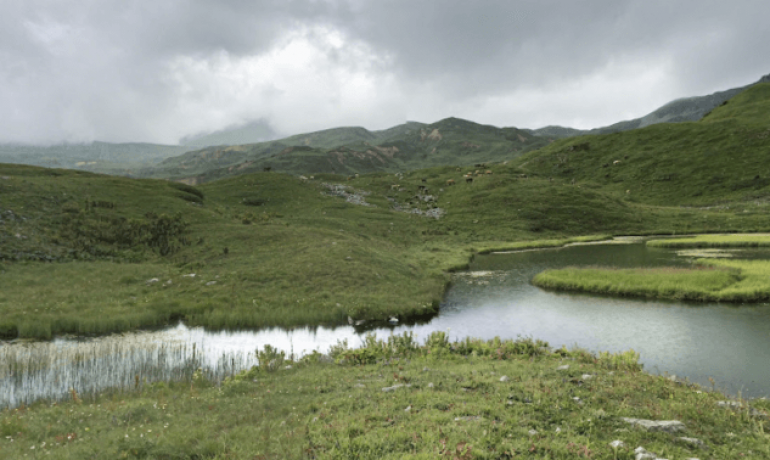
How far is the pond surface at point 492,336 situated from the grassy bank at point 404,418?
9.64ft

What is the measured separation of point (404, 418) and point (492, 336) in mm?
14552

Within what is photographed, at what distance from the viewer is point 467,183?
11862 centimetres

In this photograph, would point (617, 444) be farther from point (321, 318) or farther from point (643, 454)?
point (321, 318)

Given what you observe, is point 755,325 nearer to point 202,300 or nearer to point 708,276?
point 708,276

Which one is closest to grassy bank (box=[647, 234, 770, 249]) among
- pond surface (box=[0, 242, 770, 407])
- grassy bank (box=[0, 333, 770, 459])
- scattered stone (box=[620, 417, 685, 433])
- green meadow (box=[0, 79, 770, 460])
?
green meadow (box=[0, 79, 770, 460])

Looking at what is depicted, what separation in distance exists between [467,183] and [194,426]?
373 feet

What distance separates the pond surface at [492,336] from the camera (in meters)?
16.8

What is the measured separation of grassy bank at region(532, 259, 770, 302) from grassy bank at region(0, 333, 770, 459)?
57.6 ft

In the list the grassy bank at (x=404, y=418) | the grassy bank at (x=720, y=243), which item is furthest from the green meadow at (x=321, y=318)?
the grassy bank at (x=720, y=243)

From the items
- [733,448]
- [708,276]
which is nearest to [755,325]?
[708,276]

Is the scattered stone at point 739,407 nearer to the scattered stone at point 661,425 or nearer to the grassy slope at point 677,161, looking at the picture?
the scattered stone at point 661,425

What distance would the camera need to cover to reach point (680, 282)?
102 feet

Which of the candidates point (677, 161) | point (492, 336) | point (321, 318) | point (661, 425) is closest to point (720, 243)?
point (492, 336)

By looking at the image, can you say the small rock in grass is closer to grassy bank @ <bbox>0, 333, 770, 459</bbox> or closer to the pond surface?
grassy bank @ <bbox>0, 333, 770, 459</bbox>
